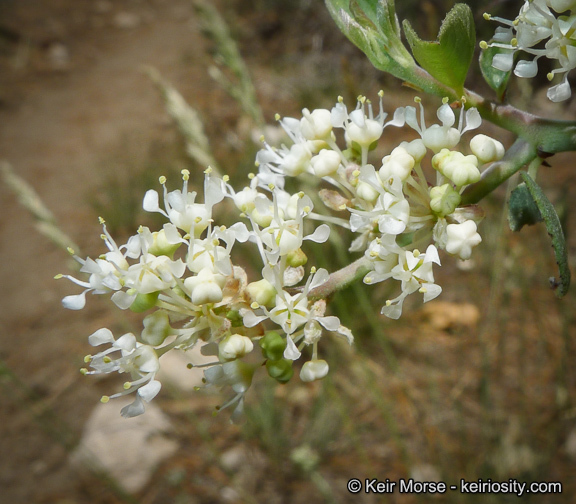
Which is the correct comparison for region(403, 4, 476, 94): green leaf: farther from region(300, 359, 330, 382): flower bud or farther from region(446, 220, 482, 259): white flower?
region(300, 359, 330, 382): flower bud

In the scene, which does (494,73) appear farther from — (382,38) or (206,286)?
(206,286)

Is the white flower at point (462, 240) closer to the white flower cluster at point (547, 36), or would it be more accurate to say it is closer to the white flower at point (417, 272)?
the white flower at point (417, 272)

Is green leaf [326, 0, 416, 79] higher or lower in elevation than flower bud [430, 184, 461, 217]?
higher

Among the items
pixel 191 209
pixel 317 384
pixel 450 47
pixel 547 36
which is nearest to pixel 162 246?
pixel 191 209

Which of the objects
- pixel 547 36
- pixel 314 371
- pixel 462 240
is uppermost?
Answer: pixel 547 36
